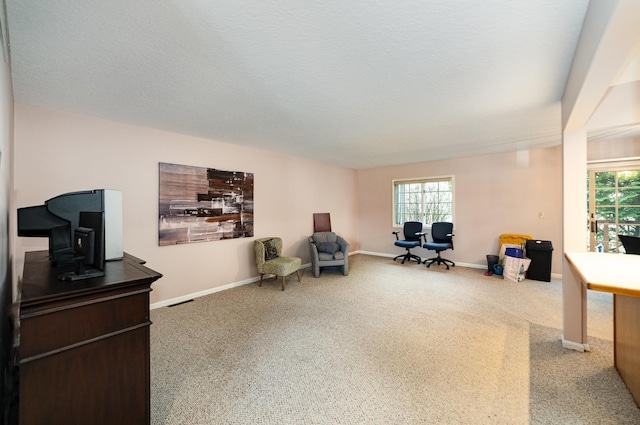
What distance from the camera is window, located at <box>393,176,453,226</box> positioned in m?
6.02

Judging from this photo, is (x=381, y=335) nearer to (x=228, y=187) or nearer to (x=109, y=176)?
(x=228, y=187)

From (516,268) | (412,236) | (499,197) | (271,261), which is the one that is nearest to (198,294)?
(271,261)

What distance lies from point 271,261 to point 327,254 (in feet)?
4.13

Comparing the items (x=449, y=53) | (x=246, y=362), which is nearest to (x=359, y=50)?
(x=449, y=53)

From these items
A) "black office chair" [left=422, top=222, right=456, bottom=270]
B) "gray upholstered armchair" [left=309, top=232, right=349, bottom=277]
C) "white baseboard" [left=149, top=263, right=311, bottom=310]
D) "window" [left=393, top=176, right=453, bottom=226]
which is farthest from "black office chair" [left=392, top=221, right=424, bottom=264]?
"white baseboard" [left=149, top=263, right=311, bottom=310]

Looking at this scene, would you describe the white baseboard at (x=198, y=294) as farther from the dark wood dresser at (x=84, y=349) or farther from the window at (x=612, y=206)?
the window at (x=612, y=206)

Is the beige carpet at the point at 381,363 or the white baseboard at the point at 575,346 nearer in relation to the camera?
the beige carpet at the point at 381,363

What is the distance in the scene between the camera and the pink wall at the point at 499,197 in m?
4.82

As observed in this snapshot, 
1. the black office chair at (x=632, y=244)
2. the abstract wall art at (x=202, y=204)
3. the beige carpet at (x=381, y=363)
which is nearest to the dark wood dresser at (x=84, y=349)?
the beige carpet at (x=381, y=363)

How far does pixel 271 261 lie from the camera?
4398 mm

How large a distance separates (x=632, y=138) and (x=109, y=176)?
7924 mm

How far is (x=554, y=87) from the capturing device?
7.89 ft

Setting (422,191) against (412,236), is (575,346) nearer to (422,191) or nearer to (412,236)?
(412,236)

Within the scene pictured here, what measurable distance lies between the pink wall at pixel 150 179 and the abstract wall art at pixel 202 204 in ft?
0.34
